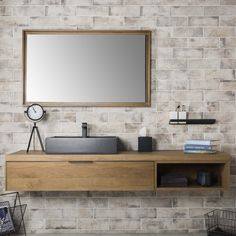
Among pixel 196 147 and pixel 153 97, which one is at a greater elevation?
pixel 153 97

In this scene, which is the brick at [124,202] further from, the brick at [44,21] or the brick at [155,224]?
the brick at [44,21]

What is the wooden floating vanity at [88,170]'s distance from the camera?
308 cm

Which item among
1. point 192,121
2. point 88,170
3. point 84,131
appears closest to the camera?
point 88,170

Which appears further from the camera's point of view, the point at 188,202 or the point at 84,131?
the point at 188,202

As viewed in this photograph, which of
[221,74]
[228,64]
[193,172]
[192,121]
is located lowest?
[193,172]

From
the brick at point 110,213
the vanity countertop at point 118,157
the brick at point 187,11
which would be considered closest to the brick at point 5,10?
the vanity countertop at point 118,157

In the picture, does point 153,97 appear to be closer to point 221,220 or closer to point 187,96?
point 187,96

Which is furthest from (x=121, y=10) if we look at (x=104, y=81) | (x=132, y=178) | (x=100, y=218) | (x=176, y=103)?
(x=100, y=218)

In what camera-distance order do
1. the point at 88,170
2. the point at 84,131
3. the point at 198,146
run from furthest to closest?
the point at 84,131
the point at 198,146
the point at 88,170

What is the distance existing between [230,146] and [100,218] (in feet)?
4.98

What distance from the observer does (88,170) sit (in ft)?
10.1

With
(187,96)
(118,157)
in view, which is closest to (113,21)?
(187,96)

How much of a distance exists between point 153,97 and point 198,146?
0.68 meters

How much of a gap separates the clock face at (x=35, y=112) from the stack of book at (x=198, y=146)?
1453 millimetres
